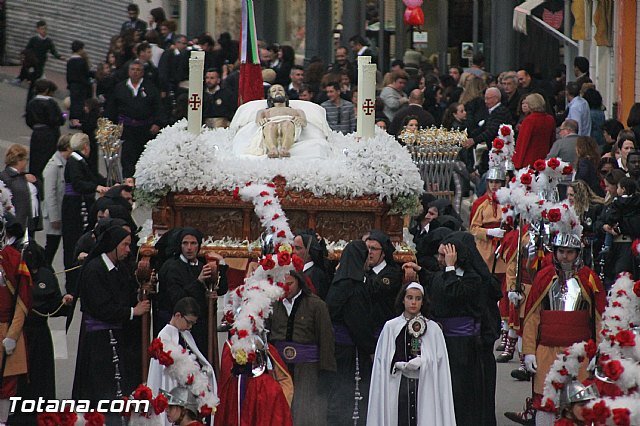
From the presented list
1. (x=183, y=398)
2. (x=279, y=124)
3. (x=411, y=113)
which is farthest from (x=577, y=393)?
(x=411, y=113)

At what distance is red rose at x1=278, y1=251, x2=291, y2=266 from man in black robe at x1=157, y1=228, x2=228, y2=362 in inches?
55.5

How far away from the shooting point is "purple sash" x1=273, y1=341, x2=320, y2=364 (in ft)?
40.7

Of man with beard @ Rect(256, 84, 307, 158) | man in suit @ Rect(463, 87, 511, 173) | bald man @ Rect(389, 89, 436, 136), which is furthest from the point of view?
man in suit @ Rect(463, 87, 511, 173)

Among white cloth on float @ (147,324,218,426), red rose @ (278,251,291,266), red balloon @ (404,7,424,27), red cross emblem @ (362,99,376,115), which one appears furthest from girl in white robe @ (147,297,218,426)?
red balloon @ (404,7,424,27)

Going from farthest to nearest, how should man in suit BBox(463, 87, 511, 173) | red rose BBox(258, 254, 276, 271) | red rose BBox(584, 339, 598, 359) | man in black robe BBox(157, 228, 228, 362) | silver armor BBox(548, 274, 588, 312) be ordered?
man in suit BBox(463, 87, 511, 173), man in black robe BBox(157, 228, 228, 362), silver armor BBox(548, 274, 588, 312), red rose BBox(258, 254, 276, 271), red rose BBox(584, 339, 598, 359)

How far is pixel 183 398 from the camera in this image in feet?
35.2

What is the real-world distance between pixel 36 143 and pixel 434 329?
8332mm

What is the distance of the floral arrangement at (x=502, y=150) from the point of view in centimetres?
1695

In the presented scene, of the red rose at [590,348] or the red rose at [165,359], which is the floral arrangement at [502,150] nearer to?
the red rose at [590,348]

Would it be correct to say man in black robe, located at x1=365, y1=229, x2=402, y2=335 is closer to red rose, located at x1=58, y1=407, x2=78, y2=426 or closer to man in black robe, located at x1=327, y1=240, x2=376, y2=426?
man in black robe, located at x1=327, y1=240, x2=376, y2=426

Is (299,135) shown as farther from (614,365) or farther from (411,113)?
(614,365)

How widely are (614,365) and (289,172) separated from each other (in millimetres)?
5572

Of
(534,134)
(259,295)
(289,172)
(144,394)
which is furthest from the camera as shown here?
(534,134)

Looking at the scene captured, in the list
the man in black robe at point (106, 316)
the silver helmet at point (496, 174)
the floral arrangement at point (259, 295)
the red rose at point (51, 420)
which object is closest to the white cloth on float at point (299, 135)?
the silver helmet at point (496, 174)
